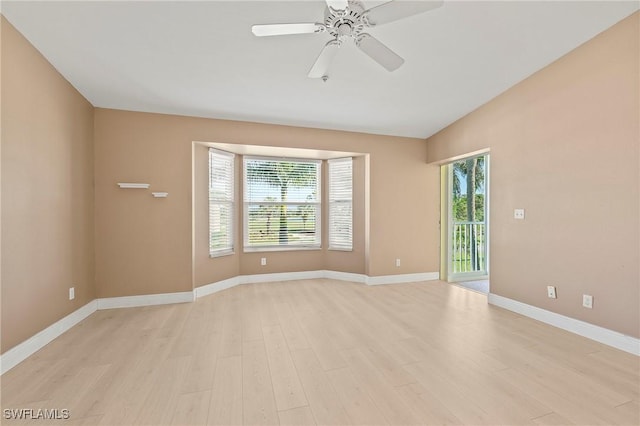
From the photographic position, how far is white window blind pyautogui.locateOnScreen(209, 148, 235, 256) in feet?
13.9

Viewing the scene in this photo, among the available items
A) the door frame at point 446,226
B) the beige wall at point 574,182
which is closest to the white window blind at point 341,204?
the door frame at point 446,226

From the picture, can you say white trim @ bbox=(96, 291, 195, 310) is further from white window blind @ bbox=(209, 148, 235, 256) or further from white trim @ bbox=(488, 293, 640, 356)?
white trim @ bbox=(488, 293, 640, 356)

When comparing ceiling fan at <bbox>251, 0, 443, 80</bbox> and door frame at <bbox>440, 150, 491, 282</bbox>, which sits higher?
ceiling fan at <bbox>251, 0, 443, 80</bbox>

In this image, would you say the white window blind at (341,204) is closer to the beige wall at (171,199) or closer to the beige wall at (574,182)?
the beige wall at (171,199)

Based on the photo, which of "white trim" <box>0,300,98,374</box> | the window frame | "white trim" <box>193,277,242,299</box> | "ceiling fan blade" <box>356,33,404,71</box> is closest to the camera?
"ceiling fan blade" <box>356,33,404,71</box>

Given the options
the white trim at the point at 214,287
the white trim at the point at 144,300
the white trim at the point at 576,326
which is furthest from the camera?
the white trim at the point at 214,287

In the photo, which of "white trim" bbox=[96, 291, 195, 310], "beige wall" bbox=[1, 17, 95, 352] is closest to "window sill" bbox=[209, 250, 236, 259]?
"white trim" bbox=[96, 291, 195, 310]

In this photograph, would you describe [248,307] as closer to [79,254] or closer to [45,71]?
[79,254]

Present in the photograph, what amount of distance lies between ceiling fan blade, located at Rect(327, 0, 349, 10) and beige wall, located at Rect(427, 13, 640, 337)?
2.69 m

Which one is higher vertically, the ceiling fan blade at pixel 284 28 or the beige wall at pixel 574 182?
the ceiling fan blade at pixel 284 28

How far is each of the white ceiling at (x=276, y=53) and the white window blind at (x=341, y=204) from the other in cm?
129

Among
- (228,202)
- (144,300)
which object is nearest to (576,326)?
(228,202)

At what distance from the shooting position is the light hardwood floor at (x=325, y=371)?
1652 millimetres

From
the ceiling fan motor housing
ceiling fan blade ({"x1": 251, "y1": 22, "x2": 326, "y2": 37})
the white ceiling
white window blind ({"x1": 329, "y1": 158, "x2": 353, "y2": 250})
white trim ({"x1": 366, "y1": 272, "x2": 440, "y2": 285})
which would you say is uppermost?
the white ceiling
